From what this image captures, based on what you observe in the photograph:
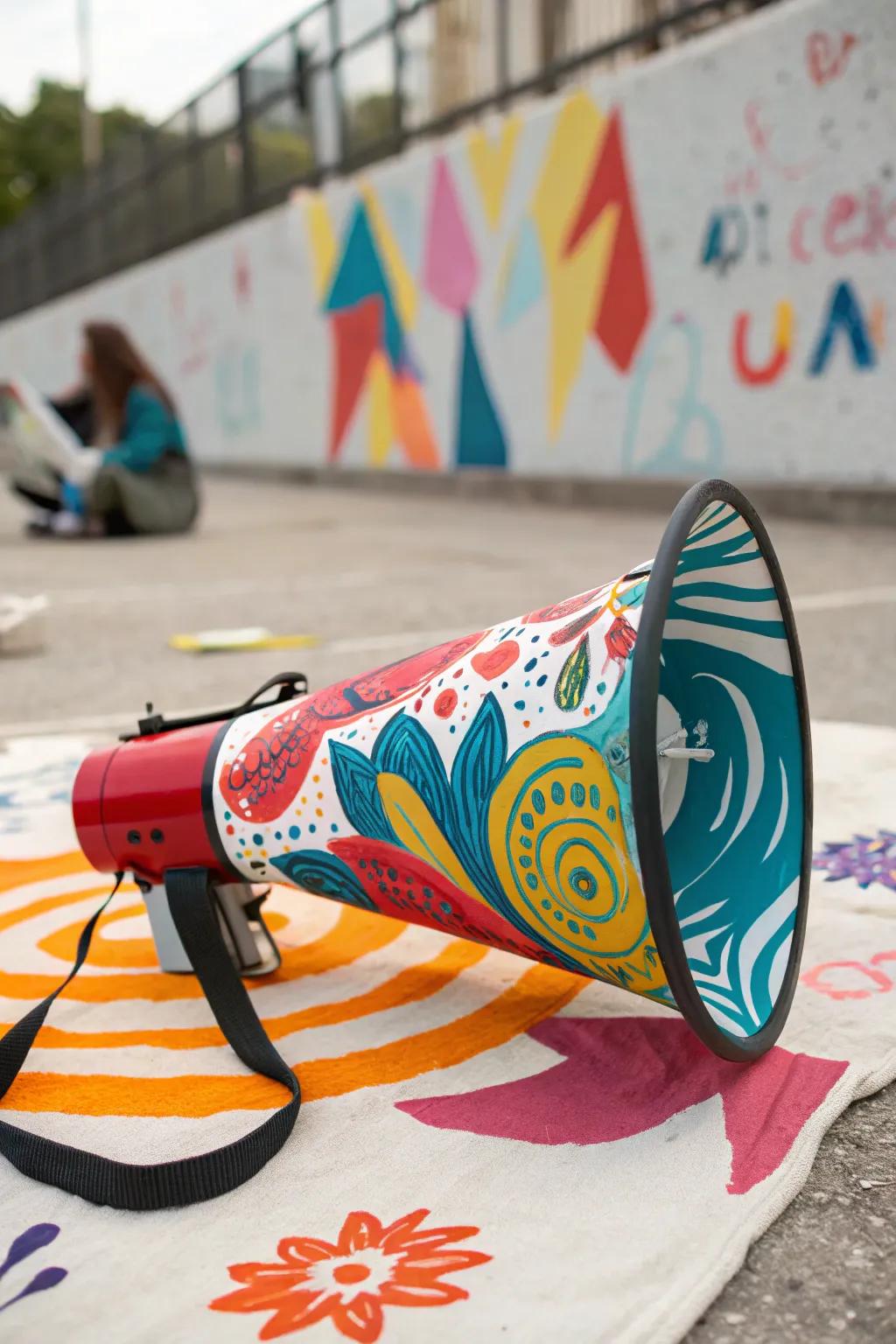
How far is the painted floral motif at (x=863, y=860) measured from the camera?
196 cm

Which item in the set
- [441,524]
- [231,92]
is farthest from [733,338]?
[231,92]

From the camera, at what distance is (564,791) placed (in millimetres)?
1278

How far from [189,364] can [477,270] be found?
20.6ft

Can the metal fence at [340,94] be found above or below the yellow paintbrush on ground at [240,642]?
above

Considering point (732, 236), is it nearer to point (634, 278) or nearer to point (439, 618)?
point (634, 278)

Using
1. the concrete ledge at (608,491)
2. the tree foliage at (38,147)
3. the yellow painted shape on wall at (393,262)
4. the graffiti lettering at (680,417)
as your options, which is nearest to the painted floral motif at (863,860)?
the concrete ledge at (608,491)

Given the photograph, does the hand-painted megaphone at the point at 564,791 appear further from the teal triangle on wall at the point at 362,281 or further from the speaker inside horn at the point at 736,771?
the teal triangle on wall at the point at 362,281

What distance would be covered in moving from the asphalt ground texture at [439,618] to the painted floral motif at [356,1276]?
0.71 ft

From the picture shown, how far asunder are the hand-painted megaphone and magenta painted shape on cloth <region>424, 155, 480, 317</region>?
830 cm

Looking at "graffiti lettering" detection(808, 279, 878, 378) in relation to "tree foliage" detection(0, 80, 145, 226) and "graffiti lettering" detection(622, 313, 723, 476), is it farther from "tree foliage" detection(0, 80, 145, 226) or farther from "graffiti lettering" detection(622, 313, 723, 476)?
"tree foliage" detection(0, 80, 145, 226)

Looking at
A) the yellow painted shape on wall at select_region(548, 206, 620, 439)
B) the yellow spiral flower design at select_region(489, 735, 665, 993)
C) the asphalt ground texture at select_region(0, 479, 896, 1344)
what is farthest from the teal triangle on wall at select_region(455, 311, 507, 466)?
the yellow spiral flower design at select_region(489, 735, 665, 993)

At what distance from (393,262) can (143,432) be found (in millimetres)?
A: 3846

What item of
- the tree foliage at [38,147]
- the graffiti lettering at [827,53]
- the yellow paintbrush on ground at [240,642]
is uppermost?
the tree foliage at [38,147]

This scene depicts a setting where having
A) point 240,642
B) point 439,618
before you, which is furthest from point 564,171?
point 240,642
